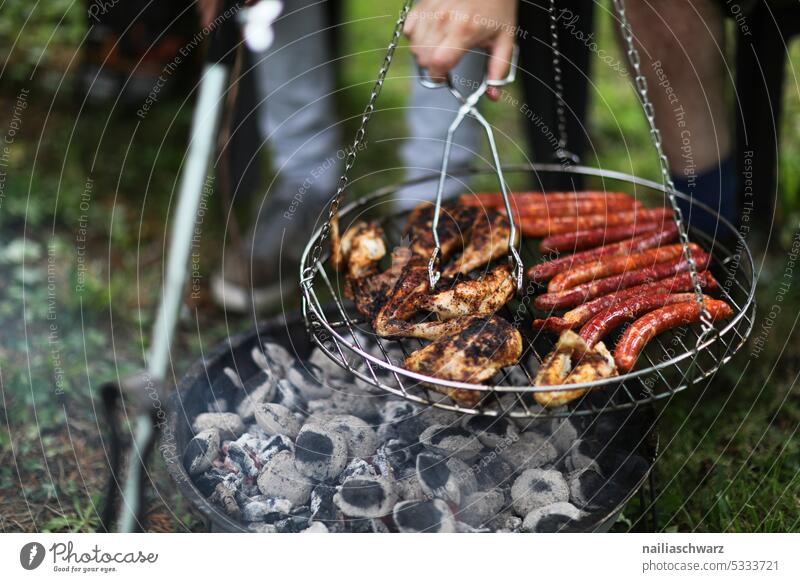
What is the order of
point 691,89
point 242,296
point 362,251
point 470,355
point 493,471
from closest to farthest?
point 470,355 → point 493,471 → point 362,251 → point 691,89 → point 242,296

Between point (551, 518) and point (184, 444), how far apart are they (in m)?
1.34

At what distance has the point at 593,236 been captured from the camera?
299 centimetres

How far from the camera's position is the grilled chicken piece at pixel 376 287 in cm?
264

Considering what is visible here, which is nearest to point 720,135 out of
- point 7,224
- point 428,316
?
point 428,316

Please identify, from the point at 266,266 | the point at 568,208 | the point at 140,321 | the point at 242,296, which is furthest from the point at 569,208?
the point at 140,321

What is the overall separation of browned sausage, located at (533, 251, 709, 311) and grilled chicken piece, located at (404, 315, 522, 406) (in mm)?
297

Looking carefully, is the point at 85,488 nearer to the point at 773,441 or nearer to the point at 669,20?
the point at 773,441

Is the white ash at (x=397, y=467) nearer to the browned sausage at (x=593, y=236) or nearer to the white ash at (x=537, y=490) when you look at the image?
the white ash at (x=537, y=490)

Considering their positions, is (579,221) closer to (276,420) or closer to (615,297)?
(615,297)

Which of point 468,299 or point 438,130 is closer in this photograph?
point 468,299

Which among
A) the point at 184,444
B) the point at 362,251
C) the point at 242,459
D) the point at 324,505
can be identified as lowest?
the point at 324,505

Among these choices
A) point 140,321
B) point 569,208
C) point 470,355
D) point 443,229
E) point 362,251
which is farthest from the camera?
point 140,321

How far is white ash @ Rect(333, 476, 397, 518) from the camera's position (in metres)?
2.46

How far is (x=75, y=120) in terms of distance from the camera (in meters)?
5.89
